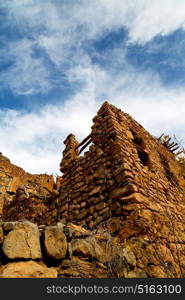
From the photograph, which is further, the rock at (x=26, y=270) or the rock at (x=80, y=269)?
the rock at (x=80, y=269)

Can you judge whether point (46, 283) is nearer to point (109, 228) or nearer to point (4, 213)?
point (109, 228)

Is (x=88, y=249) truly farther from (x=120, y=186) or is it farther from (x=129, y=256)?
(x=120, y=186)

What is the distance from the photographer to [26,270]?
1525 mm

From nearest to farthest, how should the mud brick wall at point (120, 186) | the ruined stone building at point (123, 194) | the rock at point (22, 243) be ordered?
the rock at point (22, 243) → the ruined stone building at point (123, 194) → the mud brick wall at point (120, 186)

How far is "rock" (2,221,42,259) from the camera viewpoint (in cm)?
159

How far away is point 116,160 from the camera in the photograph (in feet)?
11.7

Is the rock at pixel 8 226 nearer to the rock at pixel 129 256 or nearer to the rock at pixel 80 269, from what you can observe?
the rock at pixel 80 269

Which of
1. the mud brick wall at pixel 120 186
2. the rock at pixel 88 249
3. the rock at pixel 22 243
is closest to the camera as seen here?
the rock at pixel 22 243

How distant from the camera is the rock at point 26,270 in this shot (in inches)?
57.2

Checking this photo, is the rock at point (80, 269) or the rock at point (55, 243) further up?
the rock at point (55, 243)

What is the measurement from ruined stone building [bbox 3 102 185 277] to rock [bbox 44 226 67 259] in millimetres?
980

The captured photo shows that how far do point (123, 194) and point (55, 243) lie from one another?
1.47m

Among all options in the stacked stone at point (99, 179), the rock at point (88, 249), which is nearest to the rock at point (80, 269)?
the rock at point (88, 249)

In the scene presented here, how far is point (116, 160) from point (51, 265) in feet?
6.74
